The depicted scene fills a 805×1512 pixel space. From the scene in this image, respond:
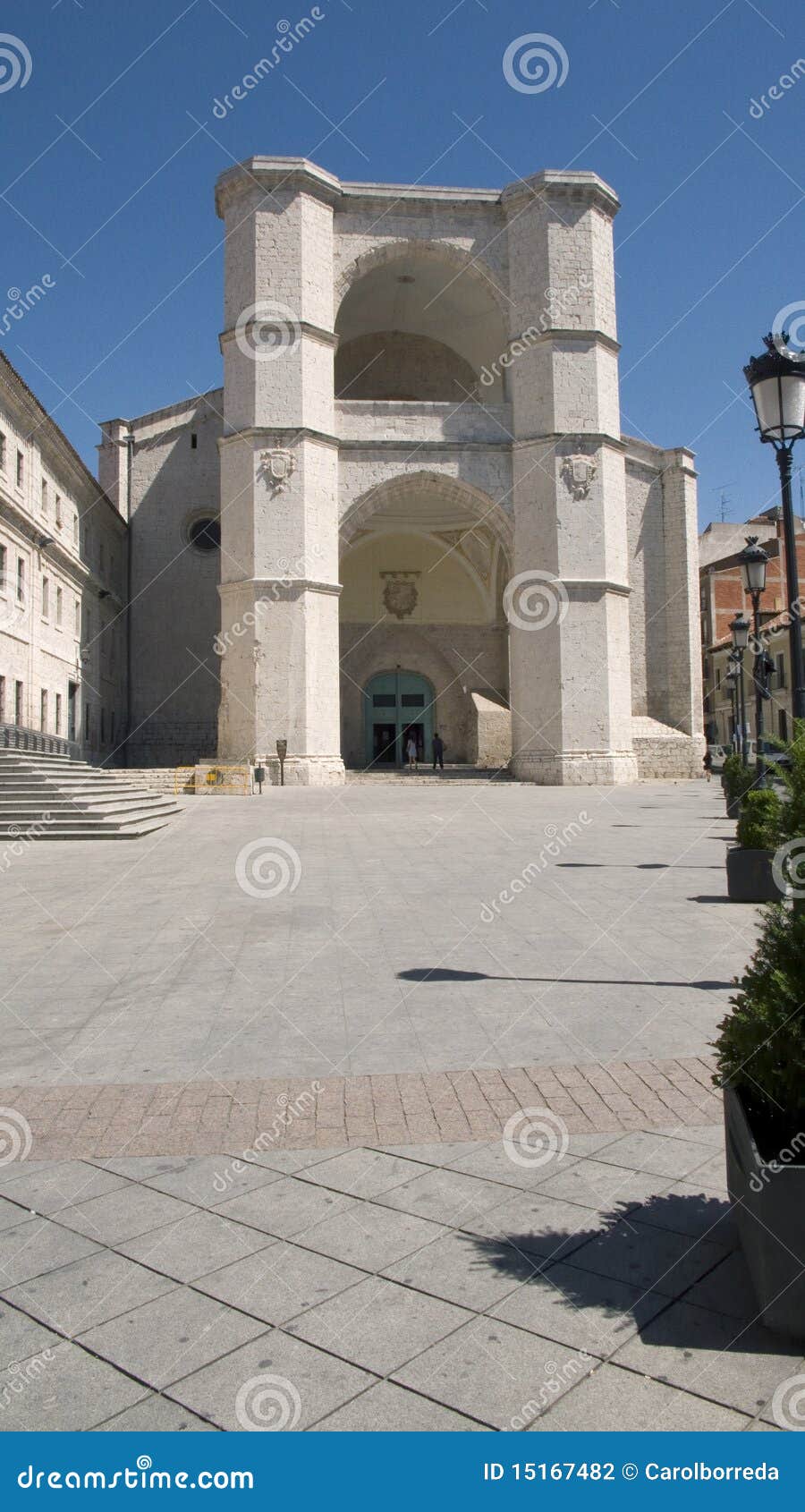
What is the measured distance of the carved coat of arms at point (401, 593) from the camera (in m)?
41.6

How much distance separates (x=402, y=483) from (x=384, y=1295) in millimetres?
31528

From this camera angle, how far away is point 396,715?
4128 cm

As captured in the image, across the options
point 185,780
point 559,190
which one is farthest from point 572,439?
point 185,780

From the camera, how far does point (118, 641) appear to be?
38.3 m

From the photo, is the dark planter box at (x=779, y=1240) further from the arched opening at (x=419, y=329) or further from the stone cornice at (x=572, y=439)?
the arched opening at (x=419, y=329)

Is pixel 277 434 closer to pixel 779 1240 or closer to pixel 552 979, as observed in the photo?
pixel 552 979

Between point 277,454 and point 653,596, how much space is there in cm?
1577

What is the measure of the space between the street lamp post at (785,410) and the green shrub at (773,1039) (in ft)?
13.7

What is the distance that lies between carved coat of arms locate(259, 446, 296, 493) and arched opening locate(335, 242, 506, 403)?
7.36 metres

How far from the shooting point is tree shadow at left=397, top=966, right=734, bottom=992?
5840 millimetres

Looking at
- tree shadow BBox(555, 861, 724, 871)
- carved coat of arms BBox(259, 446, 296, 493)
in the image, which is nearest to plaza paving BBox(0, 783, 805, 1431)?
tree shadow BBox(555, 861, 724, 871)

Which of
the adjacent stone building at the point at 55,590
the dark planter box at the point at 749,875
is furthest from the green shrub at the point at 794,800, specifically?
the adjacent stone building at the point at 55,590

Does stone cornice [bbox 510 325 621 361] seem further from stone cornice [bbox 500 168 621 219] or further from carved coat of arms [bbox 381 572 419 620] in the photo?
carved coat of arms [bbox 381 572 419 620]

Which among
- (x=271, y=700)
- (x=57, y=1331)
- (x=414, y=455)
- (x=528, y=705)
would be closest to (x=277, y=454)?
(x=414, y=455)
